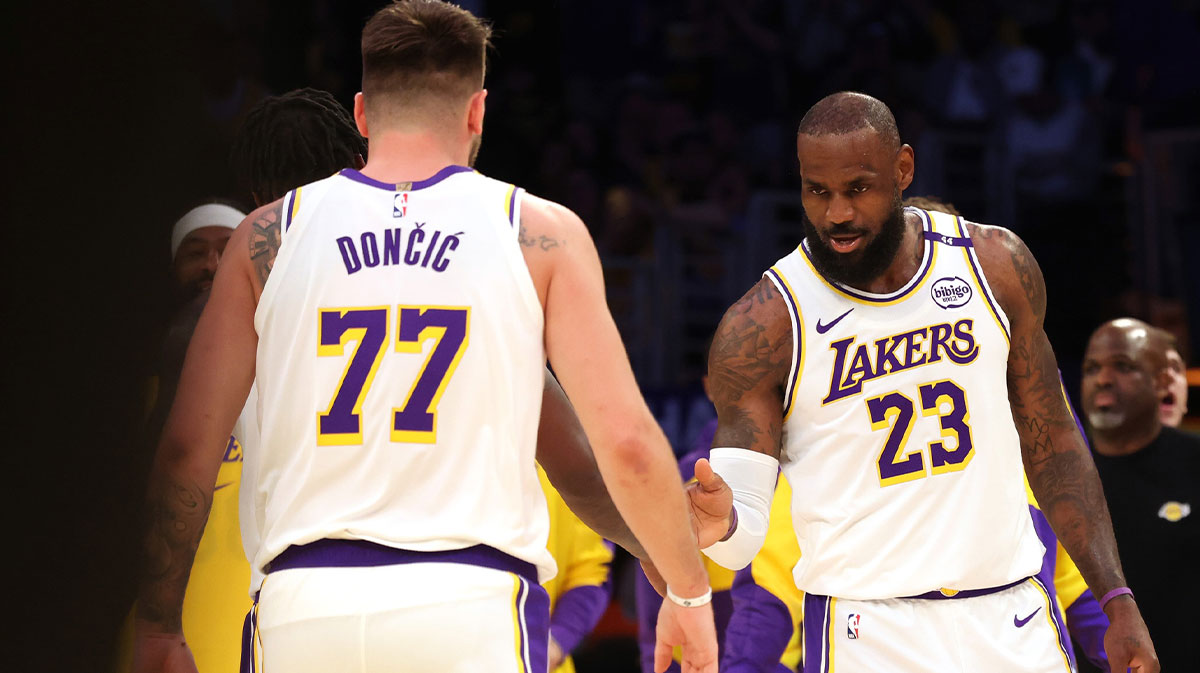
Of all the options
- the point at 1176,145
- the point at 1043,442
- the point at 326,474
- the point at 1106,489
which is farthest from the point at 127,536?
the point at 1176,145

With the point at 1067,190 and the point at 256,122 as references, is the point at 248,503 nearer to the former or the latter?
the point at 256,122

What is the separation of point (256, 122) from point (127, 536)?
2627mm

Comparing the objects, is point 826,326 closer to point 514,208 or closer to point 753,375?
point 753,375

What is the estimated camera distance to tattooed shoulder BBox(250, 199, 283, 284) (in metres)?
2.92

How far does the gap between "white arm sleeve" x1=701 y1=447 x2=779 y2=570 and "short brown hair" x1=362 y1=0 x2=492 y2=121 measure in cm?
140

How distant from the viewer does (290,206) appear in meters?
2.96

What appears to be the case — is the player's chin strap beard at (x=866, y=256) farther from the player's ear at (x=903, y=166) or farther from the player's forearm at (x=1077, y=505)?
the player's forearm at (x=1077, y=505)

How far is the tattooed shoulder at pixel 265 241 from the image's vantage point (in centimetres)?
292

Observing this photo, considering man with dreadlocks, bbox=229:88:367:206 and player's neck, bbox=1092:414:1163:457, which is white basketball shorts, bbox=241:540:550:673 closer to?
man with dreadlocks, bbox=229:88:367:206

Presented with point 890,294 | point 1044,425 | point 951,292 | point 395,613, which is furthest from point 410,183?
point 1044,425

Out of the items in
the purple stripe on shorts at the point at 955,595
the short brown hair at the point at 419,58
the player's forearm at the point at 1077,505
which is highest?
the short brown hair at the point at 419,58

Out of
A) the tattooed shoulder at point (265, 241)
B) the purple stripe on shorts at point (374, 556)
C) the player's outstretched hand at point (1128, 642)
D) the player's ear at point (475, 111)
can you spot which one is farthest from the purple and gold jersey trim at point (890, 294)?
the tattooed shoulder at point (265, 241)

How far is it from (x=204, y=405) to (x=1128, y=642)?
2.53 meters

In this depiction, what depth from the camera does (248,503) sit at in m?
3.13
